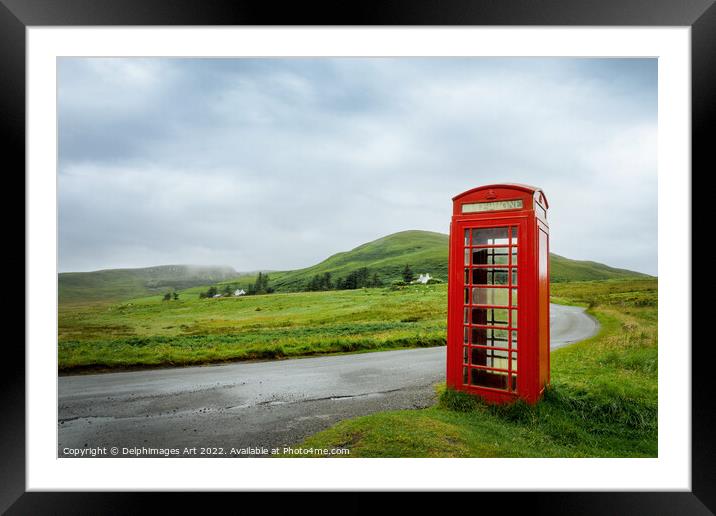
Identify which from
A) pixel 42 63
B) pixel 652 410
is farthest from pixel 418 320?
pixel 42 63

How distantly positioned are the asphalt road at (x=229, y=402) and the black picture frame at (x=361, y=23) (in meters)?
0.47

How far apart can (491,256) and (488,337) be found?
781mm

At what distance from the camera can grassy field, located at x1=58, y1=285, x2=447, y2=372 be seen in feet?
16.2

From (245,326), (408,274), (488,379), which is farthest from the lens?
(408,274)

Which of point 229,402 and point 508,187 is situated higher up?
point 508,187

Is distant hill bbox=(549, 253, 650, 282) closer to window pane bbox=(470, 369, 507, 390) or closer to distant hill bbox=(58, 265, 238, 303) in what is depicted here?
window pane bbox=(470, 369, 507, 390)

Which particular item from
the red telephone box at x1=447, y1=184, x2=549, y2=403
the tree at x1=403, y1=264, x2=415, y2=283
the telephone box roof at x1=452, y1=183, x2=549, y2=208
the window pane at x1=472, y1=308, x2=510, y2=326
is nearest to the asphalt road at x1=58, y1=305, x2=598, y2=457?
the red telephone box at x1=447, y1=184, x2=549, y2=403

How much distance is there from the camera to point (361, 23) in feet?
7.89

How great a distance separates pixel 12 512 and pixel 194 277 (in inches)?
178

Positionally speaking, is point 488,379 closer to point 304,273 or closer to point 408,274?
point 304,273

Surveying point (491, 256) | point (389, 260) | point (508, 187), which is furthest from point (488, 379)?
point (389, 260)

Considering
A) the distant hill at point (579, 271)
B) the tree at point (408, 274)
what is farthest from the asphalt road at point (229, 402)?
the tree at point (408, 274)

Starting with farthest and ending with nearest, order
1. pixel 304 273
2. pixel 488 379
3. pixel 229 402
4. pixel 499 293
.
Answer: pixel 304 273 → pixel 229 402 → pixel 488 379 → pixel 499 293

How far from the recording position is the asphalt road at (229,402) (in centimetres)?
310
